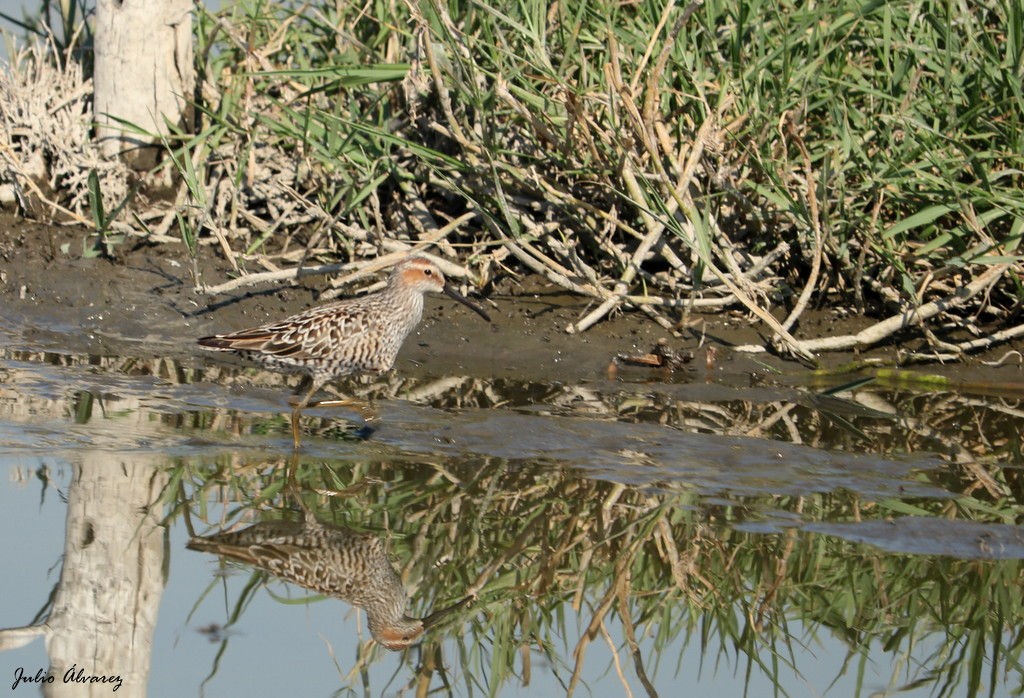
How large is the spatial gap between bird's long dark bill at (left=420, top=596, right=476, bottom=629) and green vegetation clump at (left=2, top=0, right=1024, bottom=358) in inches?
131

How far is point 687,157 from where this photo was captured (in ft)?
28.3

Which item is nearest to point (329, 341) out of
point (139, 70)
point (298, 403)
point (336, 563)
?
point (298, 403)

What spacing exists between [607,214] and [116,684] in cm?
476

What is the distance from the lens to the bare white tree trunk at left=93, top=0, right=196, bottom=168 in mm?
9852

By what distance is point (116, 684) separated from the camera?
15.4 feet

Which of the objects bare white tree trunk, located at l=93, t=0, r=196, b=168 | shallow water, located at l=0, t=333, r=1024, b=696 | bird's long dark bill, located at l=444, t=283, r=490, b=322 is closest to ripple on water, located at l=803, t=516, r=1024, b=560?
shallow water, located at l=0, t=333, r=1024, b=696

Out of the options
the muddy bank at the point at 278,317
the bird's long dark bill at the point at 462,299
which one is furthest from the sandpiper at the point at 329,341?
the muddy bank at the point at 278,317

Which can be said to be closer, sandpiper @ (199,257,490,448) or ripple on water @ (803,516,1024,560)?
ripple on water @ (803,516,1024,560)

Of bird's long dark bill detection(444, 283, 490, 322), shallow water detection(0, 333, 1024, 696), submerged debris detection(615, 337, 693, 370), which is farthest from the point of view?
submerged debris detection(615, 337, 693, 370)

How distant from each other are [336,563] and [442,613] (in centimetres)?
52

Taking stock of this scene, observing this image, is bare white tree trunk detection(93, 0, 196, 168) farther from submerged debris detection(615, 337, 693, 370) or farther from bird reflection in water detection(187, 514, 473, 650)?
bird reflection in water detection(187, 514, 473, 650)

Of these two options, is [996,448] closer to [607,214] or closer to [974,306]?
[974,306]

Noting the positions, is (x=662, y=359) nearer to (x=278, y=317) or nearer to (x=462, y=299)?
(x=462, y=299)

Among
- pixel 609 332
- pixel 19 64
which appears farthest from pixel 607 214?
pixel 19 64
